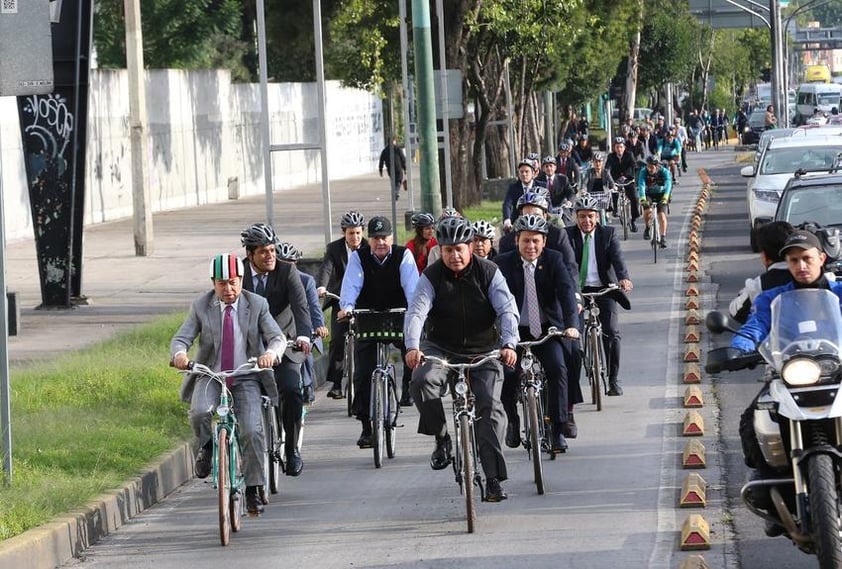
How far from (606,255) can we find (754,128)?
6393 cm

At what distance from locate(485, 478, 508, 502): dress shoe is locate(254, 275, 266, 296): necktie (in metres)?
2.19

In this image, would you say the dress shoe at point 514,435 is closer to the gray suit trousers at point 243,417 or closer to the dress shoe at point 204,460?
the gray suit trousers at point 243,417

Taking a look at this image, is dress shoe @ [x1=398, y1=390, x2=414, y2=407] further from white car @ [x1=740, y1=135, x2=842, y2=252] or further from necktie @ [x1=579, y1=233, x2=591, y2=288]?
white car @ [x1=740, y1=135, x2=842, y2=252]

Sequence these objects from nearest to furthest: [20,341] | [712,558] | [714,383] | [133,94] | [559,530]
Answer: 1. [712,558]
2. [559,530]
3. [714,383]
4. [20,341]
5. [133,94]

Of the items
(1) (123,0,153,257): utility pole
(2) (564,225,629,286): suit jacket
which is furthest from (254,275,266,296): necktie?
(1) (123,0,153,257): utility pole

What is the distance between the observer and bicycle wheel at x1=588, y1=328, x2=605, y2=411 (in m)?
14.0

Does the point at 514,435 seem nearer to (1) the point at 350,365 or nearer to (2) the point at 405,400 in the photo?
(1) the point at 350,365

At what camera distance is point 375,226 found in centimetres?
1303

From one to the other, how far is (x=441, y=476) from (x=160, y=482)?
1.82 meters

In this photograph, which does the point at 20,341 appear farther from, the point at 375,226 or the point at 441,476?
the point at 441,476

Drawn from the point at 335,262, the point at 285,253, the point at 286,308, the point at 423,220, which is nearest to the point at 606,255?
the point at 423,220

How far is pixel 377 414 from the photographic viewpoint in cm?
1198

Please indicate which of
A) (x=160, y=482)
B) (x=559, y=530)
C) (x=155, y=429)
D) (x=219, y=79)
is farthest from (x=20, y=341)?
(x=219, y=79)

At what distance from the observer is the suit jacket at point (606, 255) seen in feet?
47.9
